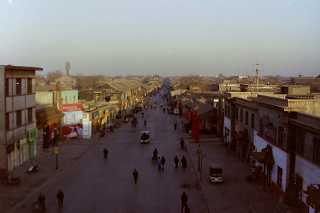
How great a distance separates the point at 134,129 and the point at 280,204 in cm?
3086

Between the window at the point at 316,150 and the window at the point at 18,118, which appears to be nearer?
the window at the point at 316,150

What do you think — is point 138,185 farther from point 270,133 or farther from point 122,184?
point 270,133

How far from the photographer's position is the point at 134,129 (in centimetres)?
4516

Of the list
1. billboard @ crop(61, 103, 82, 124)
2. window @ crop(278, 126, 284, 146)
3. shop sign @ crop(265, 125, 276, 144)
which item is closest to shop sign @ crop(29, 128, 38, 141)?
billboard @ crop(61, 103, 82, 124)

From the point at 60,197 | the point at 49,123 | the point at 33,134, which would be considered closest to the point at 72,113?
the point at 49,123

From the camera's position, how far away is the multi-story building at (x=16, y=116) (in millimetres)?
20719

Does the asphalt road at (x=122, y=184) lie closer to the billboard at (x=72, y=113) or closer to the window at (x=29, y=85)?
the billboard at (x=72, y=113)

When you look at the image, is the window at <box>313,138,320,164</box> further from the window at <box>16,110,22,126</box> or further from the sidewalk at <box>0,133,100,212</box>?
the window at <box>16,110,22,126</box>

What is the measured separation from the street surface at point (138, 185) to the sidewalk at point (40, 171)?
0.06 metres

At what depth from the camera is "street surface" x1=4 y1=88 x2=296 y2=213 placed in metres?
15.9

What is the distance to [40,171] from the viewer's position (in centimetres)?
2206

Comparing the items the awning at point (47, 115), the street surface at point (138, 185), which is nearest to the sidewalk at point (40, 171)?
the street surface at point (138, 185)

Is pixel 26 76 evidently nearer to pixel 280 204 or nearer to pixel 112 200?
pixel 112 200

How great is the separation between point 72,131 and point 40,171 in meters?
Answer: 13.5
